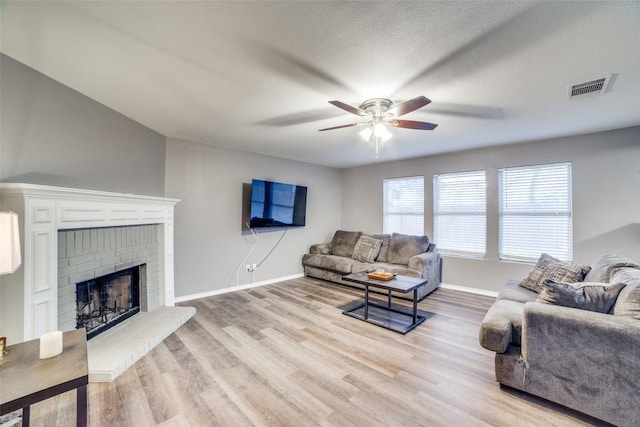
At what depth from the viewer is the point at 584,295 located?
1891 mm

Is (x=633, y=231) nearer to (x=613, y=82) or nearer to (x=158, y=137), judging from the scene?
(x=613, y=82)

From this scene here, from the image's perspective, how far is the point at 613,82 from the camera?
2143mm

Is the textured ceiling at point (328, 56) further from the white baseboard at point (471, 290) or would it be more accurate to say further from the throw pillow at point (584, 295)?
the white baseboard at point (471, 290)

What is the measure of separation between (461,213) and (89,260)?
17.0ft

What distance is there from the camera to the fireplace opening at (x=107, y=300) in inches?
99.8

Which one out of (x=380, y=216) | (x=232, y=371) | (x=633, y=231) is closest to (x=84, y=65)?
(x=232, y=371)

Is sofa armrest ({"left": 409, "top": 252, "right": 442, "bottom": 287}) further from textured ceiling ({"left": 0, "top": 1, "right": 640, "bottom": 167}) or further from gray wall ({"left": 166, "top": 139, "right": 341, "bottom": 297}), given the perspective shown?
gray wall ({"left": 166, "top": 139, "right": 341, "bottom": 297})

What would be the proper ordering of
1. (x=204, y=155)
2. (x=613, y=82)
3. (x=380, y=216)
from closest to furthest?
(x=613, y=82) → (x=204, y=155) → (x=380, y=216)

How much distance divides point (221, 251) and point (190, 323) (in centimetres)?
136

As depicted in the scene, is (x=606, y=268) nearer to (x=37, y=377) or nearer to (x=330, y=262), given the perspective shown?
(x=330, y=262)

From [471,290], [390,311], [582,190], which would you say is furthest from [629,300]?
[471,290]

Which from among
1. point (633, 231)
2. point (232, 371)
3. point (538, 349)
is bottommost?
point (232, 371)

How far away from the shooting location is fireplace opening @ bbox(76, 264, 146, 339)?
2.54 metres

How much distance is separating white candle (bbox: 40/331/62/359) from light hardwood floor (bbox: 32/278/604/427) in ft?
2.08
